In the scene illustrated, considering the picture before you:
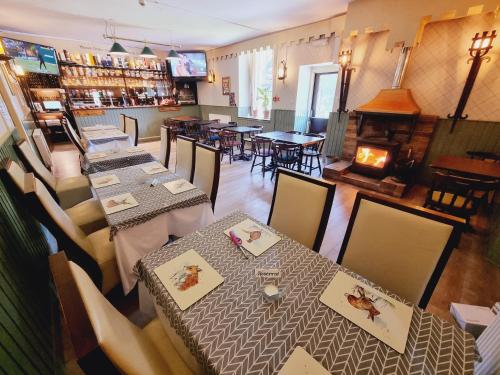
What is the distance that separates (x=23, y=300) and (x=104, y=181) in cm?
103

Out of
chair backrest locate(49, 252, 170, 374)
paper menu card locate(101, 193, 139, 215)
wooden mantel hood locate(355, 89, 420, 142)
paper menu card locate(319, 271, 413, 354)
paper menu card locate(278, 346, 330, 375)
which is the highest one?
wooden mantel hood locate(355, 89, 420, 142)

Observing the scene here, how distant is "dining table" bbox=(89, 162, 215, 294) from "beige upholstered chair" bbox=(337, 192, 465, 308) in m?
1.17

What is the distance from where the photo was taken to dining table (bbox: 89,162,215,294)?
1396mm

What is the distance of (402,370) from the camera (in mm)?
652

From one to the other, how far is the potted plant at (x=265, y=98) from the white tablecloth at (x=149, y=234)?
Answer: 550 centimetres

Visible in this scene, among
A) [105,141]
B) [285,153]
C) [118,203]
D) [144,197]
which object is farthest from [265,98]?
[118,203]

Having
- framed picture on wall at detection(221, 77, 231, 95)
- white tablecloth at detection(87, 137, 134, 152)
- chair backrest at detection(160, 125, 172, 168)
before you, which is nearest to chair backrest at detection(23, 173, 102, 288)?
chair backrest at detection(160, 125, 172, 168)

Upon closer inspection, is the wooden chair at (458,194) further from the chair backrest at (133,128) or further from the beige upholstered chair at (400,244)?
the chair backrest at (133,128)

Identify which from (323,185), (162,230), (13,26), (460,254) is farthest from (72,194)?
(13,26)

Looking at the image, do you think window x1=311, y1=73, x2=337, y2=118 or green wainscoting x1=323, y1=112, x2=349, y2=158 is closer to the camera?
green wainscoting x1=323, y1=112, x2=349, y2=158

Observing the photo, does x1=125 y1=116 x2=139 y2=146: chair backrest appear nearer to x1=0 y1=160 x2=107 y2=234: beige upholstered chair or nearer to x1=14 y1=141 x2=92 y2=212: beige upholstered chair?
x1=14 y1=141 x2=92 y2=212: beige upholstered chair

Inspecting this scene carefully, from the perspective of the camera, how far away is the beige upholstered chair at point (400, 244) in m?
0.95

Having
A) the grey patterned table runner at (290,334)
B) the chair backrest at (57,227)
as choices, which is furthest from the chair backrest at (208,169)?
the grey patterned table runner at (290,334)

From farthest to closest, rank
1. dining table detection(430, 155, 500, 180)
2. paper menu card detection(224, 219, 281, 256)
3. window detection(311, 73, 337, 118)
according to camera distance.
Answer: window detection(311, 73, 337, 118), dining table detection(430, 155, 500, 180), paper menu card detection(224, 219, 281, 256)
